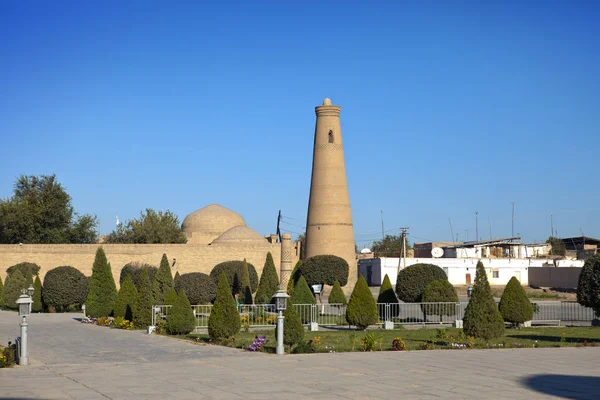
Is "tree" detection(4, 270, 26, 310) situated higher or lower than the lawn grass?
higher

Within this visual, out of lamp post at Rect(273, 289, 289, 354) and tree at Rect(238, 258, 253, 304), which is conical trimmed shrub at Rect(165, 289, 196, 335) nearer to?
lamp post at Rect(273, 289, 289, 354)

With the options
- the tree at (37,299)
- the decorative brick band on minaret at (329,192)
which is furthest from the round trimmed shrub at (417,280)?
the tree at (37,299)

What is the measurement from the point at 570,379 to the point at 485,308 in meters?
5.54

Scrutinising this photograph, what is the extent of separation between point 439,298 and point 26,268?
20341 millimetres

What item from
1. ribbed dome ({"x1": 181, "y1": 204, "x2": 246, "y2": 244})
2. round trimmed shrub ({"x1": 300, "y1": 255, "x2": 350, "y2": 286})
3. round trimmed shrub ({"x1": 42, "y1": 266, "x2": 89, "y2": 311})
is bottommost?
round trimmed shrub ({"x1": 42, "y1": 266, "x2": 89, "y2": 311})

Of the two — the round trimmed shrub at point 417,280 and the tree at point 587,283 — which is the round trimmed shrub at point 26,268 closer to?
the round trimmed shrub at point 417,280

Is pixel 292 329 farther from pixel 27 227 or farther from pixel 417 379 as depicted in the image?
pixel 27 227

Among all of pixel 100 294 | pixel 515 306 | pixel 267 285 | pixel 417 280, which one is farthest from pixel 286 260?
pixel 515 306

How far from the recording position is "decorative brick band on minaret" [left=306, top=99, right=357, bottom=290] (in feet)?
125

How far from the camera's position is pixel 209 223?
53.6 m

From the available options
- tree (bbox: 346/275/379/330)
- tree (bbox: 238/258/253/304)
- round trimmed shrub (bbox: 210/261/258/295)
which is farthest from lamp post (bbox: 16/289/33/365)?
tree (bbox: 238/258/253/304)

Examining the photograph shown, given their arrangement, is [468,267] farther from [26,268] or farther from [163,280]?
[163,280]

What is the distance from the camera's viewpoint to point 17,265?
34469mm

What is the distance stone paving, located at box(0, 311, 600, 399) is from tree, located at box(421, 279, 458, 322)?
7.72 metres
